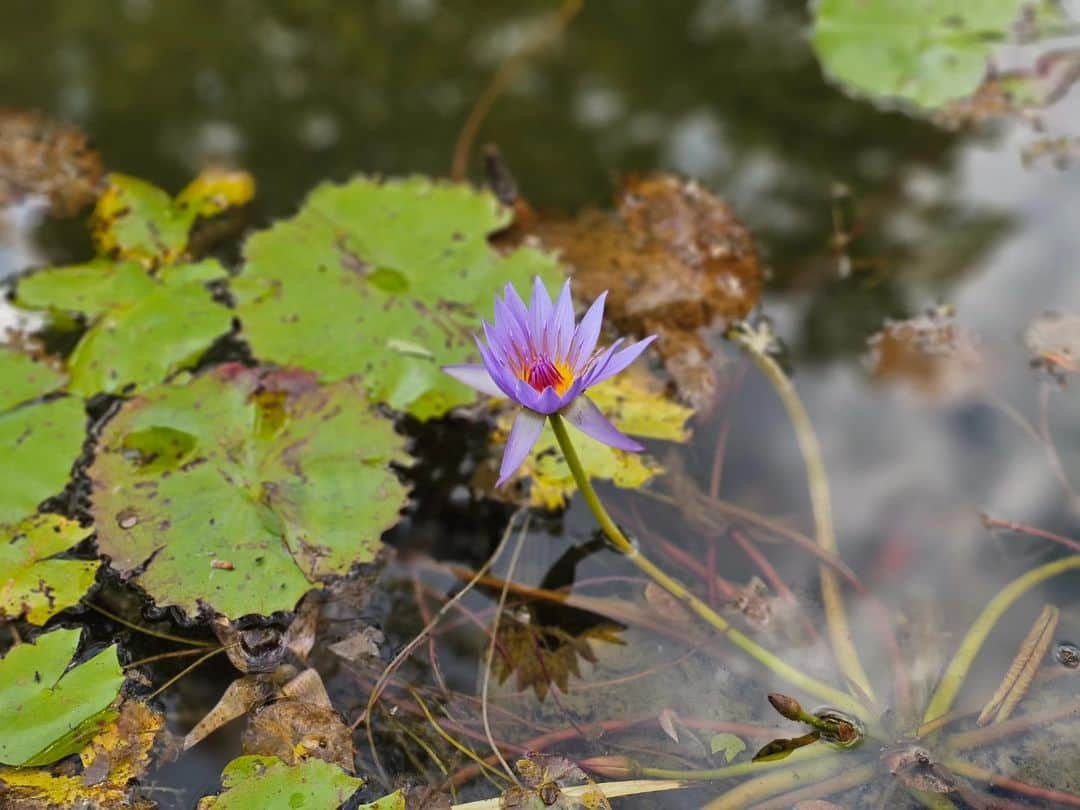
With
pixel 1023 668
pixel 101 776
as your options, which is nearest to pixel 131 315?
pixel 101 776

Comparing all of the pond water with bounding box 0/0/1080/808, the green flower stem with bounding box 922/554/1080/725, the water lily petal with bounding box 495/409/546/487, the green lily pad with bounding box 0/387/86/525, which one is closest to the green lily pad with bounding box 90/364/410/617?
the green lily pad with bounding box 0/387/86/525

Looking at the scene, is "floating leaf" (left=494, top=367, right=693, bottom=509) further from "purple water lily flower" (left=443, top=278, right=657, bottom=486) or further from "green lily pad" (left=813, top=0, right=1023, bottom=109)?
"green lily pad" (left=813, top=0, right=1023, bottom=109)

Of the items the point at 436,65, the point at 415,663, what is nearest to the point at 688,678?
the point at 415,663

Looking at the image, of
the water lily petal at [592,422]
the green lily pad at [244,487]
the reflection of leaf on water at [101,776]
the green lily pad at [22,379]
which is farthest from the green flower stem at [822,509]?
the green lily pad at [22,379]

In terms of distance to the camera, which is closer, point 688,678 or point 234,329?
point 688,678

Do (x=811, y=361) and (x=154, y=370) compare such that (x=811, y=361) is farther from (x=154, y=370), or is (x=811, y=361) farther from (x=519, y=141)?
(x=154, y=370)

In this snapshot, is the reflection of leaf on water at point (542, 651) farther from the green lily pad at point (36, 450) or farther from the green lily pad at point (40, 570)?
the green lily pad at point (36, 450)

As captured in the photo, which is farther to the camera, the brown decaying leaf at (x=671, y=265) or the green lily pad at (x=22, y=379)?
the brown decaying leaf at (x=671, y=265)
